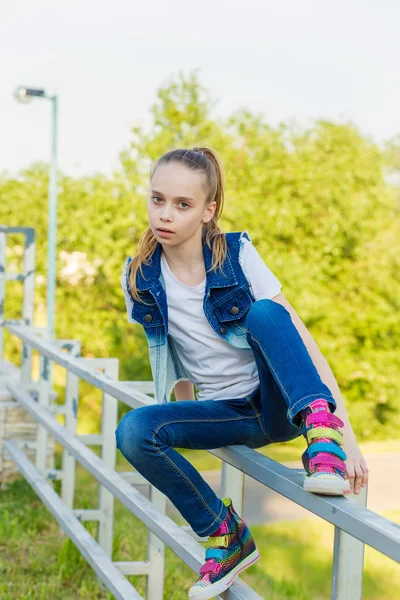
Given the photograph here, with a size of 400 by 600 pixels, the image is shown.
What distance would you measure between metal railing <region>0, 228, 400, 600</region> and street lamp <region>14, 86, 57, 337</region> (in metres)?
4.17

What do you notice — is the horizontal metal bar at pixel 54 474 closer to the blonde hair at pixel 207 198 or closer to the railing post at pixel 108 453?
the railing post at pixel 108 453

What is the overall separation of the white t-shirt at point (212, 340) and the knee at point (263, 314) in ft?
0.61

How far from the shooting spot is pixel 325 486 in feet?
4.68

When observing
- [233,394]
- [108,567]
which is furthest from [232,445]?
[108,567]

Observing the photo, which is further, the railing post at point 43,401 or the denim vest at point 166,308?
the railing post at point 43,401

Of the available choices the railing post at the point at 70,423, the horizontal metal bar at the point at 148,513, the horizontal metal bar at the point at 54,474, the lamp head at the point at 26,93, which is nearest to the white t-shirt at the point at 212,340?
the horizontal metal bar at the point at 148,513

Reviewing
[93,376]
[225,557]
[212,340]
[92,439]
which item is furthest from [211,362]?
[92,439]

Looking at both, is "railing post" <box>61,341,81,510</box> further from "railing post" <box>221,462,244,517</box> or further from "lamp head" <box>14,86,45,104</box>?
"lamp head" <box>14,86,45,104</box>

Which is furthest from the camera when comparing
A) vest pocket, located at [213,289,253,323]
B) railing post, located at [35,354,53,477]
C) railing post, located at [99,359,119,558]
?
railing post, located at [35,354,53,477]

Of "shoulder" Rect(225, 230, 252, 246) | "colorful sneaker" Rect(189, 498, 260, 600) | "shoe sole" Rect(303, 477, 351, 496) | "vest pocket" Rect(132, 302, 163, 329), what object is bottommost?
"colorful sneaker" Rect(189, 498, 260, 600)

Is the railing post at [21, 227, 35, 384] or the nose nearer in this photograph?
the nose

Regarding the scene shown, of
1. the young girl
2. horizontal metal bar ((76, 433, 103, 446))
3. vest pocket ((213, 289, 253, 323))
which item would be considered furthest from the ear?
horizontal metal bar ((76, 433, 103, 446))

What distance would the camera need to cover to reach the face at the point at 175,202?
2.12 meters

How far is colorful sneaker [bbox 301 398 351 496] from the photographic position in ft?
4.73
